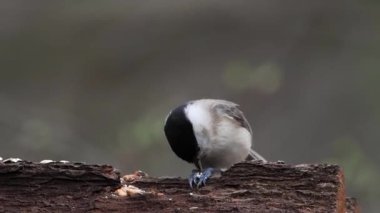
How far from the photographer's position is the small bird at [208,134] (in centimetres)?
264

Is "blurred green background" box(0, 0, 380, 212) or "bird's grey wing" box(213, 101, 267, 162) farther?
"blurred green background" box(0, 0, 380, 212)

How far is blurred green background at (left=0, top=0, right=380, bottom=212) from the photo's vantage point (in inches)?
173

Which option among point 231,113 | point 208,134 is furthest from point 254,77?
point 208,134

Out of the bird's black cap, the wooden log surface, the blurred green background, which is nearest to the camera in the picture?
the wooden log surface

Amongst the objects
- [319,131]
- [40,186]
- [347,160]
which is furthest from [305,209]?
[319,131]

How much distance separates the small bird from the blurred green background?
1155 mm

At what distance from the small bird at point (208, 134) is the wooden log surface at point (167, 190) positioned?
430mm

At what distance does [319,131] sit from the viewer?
14.5ft

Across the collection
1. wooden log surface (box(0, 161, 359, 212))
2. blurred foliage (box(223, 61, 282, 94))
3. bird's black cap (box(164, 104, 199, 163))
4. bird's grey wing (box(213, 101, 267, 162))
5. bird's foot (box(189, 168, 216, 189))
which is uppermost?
blurred foliage (box(223, 61, 282, 94))

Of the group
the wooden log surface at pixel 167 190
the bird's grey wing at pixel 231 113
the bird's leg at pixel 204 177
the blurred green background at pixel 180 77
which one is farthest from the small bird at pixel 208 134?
the blurred green background at pixel 180 77

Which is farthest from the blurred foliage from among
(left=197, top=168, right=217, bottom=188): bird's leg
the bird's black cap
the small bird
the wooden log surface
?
the wooden log surface

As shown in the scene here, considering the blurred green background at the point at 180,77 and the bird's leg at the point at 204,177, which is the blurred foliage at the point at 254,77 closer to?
the blurred green background at the point at 180,77

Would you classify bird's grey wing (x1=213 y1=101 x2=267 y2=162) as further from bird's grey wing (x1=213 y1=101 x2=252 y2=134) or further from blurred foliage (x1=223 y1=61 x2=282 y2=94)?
blurred foliage (x1=223 y1=61 x2=282 y2=94)

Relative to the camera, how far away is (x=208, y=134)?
2.83 metres
